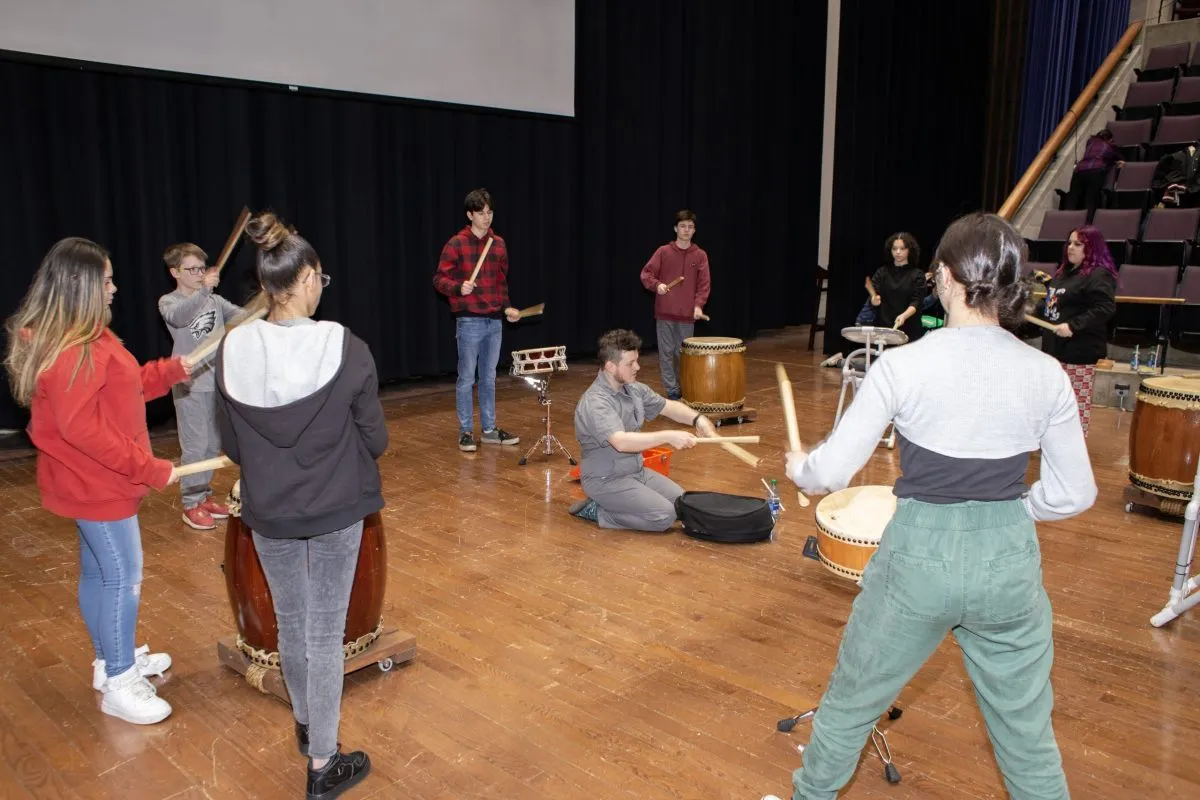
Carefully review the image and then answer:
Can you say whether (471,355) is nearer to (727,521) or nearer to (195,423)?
(195,423)

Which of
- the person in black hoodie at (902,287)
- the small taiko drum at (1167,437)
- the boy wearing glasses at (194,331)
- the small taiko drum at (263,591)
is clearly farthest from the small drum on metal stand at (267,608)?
the person in black hoodie at (902,287)

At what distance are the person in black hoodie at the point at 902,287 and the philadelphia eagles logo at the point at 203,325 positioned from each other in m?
4.58

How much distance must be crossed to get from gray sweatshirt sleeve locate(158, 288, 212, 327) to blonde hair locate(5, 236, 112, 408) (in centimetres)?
174

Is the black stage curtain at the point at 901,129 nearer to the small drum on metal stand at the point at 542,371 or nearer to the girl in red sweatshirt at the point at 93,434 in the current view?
the small drum on metal stand at the point at 542,371

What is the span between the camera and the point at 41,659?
331 centimetres

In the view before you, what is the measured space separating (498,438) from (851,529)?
3.40 m

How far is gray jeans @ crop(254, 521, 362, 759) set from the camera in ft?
7.67

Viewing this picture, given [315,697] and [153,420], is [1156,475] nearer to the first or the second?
[315,697]

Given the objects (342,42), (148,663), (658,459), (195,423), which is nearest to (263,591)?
(148,663)

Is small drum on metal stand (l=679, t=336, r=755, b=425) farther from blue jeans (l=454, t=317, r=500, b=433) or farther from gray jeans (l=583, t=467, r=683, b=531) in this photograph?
gray jeans (l=583, t=467, r=683, b=531)

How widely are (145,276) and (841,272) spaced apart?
7.20 m

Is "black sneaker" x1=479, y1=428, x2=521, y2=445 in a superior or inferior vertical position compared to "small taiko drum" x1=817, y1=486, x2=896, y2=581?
inferior

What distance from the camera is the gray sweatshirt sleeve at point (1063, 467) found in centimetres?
183

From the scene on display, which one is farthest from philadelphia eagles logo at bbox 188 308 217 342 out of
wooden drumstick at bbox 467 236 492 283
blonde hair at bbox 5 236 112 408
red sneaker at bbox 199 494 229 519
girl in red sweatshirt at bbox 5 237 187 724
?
wooden drumstick at bbox 467 236 492 283
